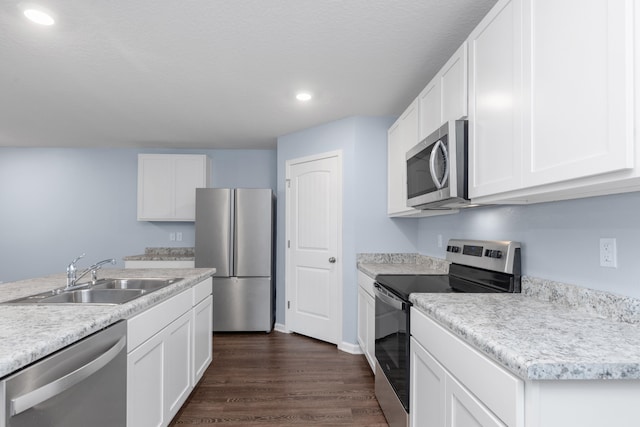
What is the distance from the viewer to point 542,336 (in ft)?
3.44

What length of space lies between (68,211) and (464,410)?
562 centimetres

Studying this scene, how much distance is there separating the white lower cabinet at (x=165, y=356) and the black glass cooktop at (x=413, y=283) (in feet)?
4.16

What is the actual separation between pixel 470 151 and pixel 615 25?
0.82 m

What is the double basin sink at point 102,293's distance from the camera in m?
1.65

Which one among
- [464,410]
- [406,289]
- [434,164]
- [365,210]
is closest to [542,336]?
[464,410]

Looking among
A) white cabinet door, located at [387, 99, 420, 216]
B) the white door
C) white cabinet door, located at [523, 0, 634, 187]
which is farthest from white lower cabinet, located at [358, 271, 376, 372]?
white cabinet door, located at [523, 0, 634, 187]

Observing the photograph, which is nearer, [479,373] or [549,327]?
[479,373]

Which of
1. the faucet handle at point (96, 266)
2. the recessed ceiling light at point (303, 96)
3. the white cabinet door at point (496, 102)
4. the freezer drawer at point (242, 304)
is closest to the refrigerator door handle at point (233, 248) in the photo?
the freezer drawer at point (242, 304)

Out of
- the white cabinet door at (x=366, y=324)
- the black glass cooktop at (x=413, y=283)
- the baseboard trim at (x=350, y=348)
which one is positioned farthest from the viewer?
the baseboard trim at (x=350, y=348)

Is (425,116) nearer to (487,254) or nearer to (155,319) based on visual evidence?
(487,254)

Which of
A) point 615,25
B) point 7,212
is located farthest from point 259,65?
point 7,212

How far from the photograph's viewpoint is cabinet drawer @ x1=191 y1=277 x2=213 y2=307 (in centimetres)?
246

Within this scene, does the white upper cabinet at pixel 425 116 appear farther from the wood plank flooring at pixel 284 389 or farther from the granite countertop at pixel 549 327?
the wood plank flooring at pixel 284 389

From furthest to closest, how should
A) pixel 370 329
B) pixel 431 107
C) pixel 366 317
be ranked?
pixel 366 317
pixel 370 329
pixel 431 107
